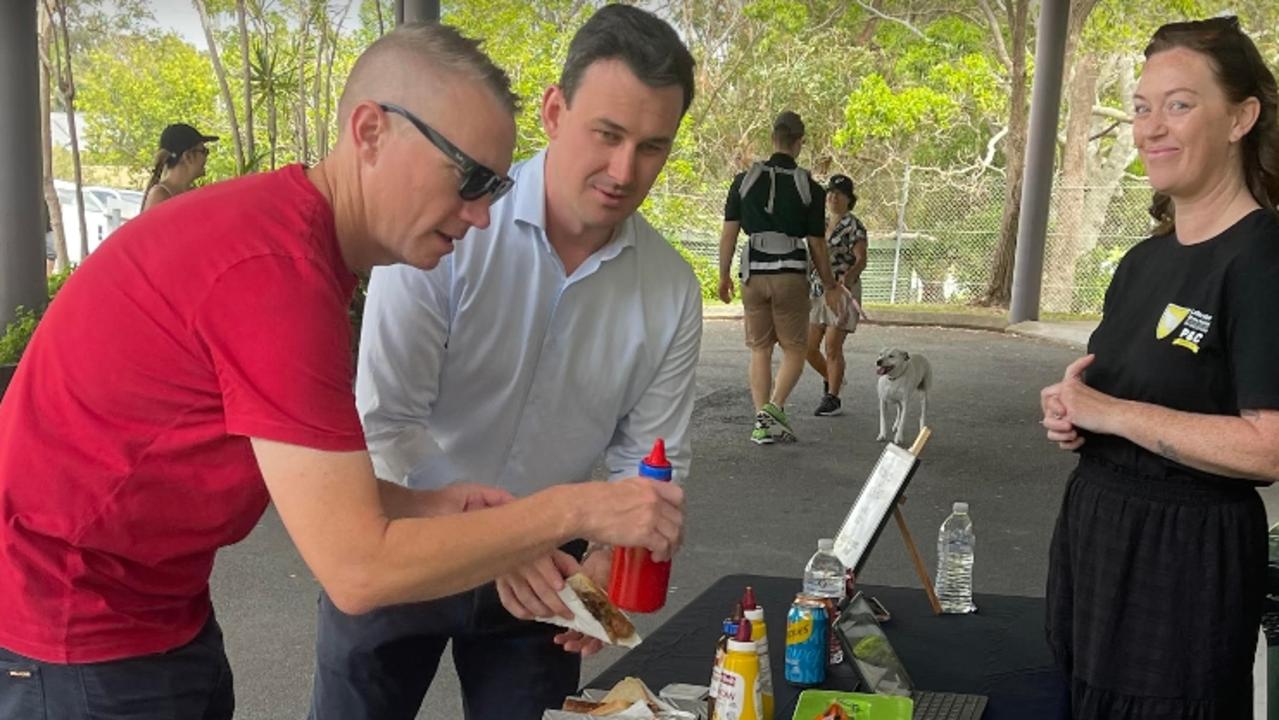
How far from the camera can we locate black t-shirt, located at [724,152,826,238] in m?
8.70

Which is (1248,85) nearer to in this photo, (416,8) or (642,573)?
(642,573)

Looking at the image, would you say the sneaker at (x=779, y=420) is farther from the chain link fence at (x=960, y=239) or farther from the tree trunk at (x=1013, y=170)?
the chain link fence at (x=960, y=239)

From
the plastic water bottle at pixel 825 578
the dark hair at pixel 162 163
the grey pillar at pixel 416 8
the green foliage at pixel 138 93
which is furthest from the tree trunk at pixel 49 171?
the plastic water bottle at pixel 825 578

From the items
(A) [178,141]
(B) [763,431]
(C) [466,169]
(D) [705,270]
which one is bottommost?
(D) [705,270]

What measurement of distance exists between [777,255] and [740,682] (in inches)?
264

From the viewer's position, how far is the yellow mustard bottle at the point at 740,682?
2.16m

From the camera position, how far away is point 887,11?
24641 millimetres

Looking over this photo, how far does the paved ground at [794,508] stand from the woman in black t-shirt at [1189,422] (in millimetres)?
836

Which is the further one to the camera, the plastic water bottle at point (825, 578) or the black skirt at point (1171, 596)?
the plastic water bottle at point (825, 578)

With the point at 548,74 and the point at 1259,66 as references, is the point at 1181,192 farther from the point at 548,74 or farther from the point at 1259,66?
the point at 548,74

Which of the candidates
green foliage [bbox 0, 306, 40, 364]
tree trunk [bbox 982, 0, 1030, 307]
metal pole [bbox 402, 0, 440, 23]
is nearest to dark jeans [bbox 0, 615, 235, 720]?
green foliage [bbox 0, 306, 40, 364]

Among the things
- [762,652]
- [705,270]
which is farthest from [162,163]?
[705,270]

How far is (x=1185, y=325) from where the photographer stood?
2.31 meters

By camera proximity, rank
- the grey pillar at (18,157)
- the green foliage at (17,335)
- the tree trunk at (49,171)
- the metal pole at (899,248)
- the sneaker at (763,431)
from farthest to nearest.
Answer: the metal pole at (899,248)
the tree trunk at (49,171)
the grey pillar at (18,157)
the sneaker at (763,431)
the green foliage at (17,335)
